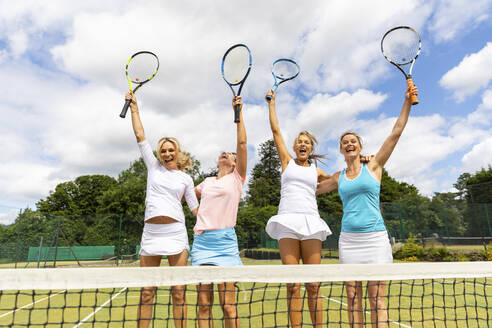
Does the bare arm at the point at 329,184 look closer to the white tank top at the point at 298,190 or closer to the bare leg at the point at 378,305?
the white tank top at the point at 298,190

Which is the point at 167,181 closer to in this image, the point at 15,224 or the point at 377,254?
the point at 377,254

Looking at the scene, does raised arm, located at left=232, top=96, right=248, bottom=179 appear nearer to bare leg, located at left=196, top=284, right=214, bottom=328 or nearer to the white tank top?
the white tank top

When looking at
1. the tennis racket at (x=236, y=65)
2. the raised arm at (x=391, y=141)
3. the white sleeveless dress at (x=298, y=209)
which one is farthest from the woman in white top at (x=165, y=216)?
the raised arm at (x=391, y=141)

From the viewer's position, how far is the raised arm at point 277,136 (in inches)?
122

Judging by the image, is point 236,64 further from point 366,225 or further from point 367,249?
point 367,249

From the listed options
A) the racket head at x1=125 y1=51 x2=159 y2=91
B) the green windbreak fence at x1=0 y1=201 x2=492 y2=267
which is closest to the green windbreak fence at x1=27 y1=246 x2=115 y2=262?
the green windbreak fence at x1=0 y1=201 x2=492 y2=267

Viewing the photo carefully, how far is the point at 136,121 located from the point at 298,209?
1.68 meters

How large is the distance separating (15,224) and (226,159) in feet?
55.5

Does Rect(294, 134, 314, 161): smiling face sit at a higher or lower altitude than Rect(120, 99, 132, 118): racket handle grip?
lower

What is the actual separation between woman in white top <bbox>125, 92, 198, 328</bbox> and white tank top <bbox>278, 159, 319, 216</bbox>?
31.2 inches

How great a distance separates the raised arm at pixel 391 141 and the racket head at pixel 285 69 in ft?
4.85

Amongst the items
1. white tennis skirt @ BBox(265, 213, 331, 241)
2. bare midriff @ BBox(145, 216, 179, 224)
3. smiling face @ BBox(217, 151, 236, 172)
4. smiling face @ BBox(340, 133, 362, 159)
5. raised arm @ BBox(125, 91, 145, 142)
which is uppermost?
raised arm @ BBox(125, 91, 145, 142)

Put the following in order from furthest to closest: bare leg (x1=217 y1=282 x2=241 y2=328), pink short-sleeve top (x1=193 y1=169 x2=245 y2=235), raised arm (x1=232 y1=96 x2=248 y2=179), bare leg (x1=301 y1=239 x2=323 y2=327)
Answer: raised arm (x1=232 y1=96 x2=248 y2=179)
pink short-sleeve top (x1=193 y1=169 x2=245 y2=235)
bare leg (x1=301 y1=239 x2=323 y2=327)
bare leg (x1=217 y1=282 x2=241 y2=328)

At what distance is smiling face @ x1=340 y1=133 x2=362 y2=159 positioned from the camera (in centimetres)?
306
